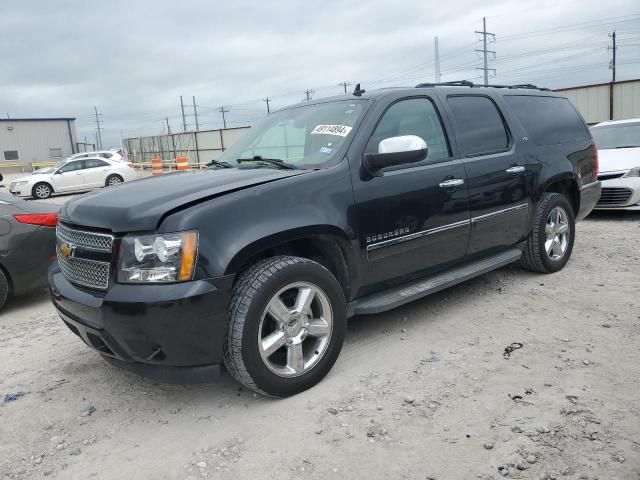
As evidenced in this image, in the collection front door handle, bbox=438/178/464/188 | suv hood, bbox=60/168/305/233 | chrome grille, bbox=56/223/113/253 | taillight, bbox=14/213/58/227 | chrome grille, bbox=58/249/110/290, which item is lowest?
chrome grille, bbox=58/249/110/290

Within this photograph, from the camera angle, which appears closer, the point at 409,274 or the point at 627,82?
the point at 409,274

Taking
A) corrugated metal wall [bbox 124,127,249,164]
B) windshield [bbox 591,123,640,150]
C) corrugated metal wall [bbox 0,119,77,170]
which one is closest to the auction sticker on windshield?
windshield [bbox 591,123,640,150]

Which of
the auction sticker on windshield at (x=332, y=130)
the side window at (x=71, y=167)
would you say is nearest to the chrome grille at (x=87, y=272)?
the auction sticker on windshield at (x=332, y=130)

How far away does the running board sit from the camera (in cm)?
360

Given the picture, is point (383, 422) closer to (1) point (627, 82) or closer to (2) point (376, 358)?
(2) point (376, 358)

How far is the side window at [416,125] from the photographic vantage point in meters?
3.84

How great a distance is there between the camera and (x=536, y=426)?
2742 mm

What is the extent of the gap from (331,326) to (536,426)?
4.02ft

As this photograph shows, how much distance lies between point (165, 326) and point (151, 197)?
0.78 m

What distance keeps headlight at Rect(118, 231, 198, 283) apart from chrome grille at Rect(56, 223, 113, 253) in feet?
0.65

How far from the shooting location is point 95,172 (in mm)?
21688

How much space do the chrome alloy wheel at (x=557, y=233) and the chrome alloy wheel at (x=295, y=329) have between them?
291 cm

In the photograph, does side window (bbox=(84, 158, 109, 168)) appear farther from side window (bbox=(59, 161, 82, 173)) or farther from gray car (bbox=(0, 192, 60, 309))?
gray car (bbox=(0, 192, 60, 309))

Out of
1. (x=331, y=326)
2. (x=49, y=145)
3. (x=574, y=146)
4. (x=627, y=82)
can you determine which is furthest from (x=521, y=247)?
(x=49, y=145)
